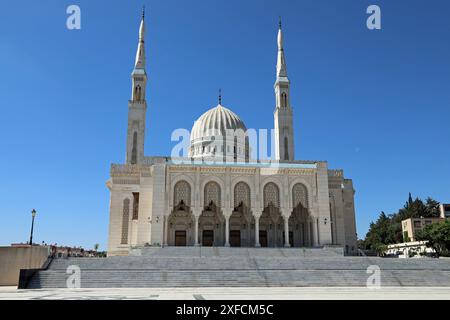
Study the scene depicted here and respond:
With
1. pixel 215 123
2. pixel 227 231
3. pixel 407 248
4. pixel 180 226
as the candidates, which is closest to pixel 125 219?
pixel 180 226

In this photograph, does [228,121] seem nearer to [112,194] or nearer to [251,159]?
[251,159]

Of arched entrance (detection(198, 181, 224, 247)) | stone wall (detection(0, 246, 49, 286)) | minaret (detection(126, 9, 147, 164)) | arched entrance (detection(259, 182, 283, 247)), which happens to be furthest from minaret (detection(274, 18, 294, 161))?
stone wall (detection(0, 246, 49, 286))

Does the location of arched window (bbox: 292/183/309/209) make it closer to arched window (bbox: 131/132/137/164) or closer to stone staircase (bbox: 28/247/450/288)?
stone staircase (bbox: 28/247/450/288)

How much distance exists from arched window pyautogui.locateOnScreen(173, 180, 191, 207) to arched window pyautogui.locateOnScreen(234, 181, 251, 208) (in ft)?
11.5

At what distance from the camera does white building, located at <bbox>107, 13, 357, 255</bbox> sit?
3075 centimetres

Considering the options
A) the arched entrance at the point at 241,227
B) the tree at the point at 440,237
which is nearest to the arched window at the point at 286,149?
the arched entrance at the point at 241,227

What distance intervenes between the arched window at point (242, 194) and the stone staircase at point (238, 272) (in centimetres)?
845

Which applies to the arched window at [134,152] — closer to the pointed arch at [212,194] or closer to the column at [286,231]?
the pointed arch at [212,194]

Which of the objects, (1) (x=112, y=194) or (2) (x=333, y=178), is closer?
(1) (x=112, y=194)

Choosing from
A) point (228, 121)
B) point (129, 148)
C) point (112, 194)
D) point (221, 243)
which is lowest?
point (221, 243)

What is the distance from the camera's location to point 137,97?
3688 cm
